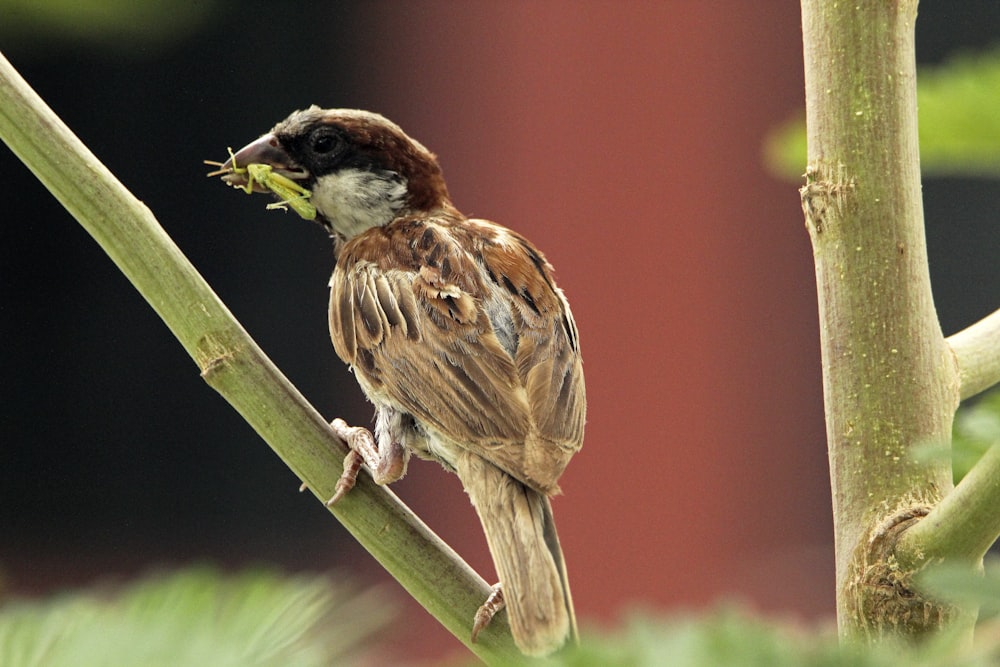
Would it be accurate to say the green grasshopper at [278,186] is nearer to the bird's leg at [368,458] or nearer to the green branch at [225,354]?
the bird's leg at [368,458]

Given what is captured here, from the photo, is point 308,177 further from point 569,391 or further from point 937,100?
Answer: point 937,100

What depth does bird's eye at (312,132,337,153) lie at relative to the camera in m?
1.94

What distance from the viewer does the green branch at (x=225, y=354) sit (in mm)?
863

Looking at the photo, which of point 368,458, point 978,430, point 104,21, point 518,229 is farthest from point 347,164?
point 518,229

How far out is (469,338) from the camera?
1542 millimetres

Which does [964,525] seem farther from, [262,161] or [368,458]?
[262,161]

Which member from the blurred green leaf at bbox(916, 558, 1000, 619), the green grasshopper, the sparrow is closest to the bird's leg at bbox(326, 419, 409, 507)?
the sparrow

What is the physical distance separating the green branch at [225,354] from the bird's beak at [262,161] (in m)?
0.91

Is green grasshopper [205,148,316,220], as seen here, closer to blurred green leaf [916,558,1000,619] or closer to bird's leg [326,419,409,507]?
bird's leg [326,419,409,507]

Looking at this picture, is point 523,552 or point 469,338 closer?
point 523,552

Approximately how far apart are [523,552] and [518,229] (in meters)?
3.25

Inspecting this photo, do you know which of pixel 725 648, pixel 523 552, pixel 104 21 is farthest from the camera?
pixel 104 21

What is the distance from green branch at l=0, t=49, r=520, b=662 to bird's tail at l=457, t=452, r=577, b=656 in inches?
1.1

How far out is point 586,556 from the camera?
170 inches
